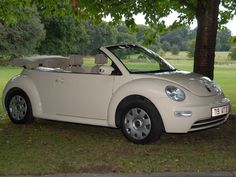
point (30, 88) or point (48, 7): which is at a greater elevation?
point (48, 7)

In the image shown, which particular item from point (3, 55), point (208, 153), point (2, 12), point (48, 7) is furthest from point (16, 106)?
point (3, 55)

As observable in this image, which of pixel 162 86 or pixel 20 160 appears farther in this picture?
pixel 162 86

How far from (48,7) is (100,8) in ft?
5.23

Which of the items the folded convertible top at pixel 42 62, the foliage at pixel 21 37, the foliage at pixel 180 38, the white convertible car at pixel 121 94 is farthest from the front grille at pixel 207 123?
the foliage at pixel 21 37

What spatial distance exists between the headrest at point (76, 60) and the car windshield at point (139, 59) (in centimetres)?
92

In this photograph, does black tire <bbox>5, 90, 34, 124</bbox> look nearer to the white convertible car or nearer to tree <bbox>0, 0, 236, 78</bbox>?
the white convertible car

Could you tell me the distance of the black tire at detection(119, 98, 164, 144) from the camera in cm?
715

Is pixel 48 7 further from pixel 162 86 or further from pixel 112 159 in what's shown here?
pixel 112 159

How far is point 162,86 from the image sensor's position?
726 cm

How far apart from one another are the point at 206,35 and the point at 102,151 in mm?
3969

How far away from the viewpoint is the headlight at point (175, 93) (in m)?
7.16

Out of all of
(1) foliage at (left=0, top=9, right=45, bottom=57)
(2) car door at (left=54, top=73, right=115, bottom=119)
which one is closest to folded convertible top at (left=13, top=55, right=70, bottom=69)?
(2) car door at (left=54, top=73, right=115, bottom=119)

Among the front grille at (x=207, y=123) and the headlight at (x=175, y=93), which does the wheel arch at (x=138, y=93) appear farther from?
the front grille at (x=207, y=123)

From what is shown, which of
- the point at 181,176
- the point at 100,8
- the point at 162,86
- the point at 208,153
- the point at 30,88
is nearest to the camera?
the point at 181,176
